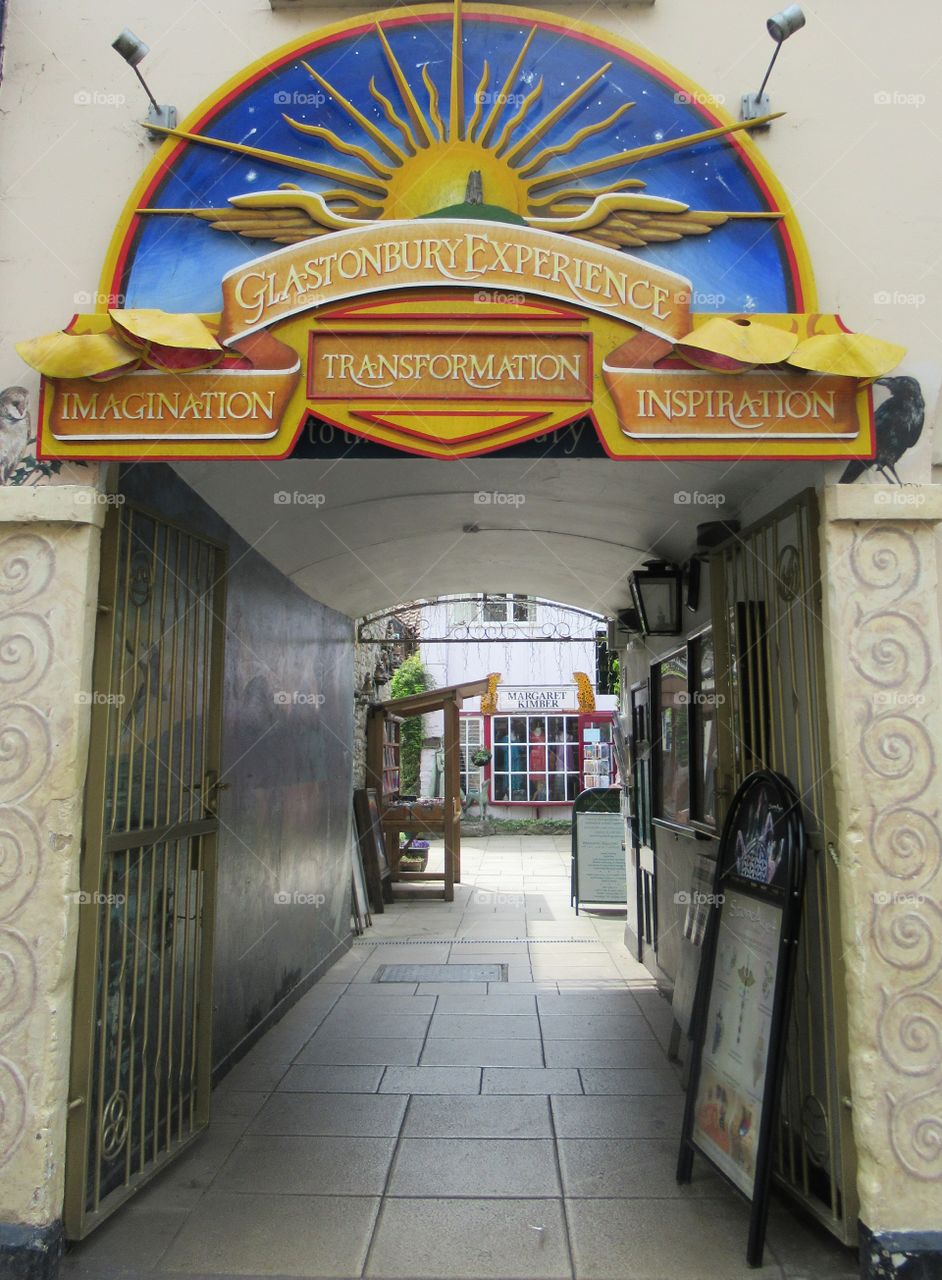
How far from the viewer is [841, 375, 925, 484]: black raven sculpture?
10.4ft

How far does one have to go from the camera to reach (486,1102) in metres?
4.37

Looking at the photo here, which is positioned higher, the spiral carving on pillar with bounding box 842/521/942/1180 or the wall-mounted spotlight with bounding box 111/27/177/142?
the wall-mounted spotlight with bounding box 111/27/177/142

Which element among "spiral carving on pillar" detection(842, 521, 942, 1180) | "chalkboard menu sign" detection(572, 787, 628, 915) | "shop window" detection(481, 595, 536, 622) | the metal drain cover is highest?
"shop window" detection(481, 595, 536, 622)

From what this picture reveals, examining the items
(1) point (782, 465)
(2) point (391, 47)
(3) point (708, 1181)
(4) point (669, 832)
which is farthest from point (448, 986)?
(2) point (391, 47)

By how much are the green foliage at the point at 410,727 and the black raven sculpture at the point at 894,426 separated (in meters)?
15.6

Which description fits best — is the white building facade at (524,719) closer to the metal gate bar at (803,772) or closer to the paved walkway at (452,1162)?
the paved walkway at (452,1162)

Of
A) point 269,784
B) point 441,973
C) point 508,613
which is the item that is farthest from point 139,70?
point 508,613

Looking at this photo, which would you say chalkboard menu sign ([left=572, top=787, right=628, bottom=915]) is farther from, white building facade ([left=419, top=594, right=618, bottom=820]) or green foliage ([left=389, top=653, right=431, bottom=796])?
white building facade ([left=419, top=594, right=618, bottom=820])

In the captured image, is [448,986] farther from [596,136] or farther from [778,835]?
[596,136]

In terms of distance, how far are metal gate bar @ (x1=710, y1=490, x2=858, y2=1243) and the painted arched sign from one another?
26.0 inches

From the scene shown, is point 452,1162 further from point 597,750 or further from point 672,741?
point 597,750

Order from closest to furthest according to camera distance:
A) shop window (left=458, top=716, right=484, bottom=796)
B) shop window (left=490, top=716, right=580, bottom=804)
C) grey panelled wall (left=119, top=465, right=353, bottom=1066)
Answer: grey panelled wall (left=119, top=465, right=353, bottom=1066), shop window (left=490, top=716, right=580, bottom=804), shop window (left=458, top=716, right=484, bottom=796)

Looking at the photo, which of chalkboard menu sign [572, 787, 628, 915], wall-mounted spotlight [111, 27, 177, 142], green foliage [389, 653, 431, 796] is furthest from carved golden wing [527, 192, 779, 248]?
green foliage [389, 653, 431, 796]

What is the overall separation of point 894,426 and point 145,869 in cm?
331
